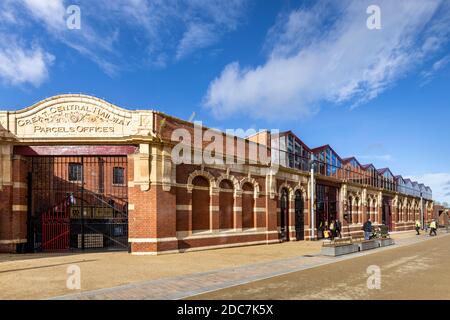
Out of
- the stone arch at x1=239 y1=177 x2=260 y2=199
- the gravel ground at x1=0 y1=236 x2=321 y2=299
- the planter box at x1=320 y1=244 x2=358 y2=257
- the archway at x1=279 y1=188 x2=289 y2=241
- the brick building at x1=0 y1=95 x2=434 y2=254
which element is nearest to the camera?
the gravel ground at x1=0 y1=236 x2=321 y2=299

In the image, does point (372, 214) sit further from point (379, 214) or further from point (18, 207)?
point (18, 207)

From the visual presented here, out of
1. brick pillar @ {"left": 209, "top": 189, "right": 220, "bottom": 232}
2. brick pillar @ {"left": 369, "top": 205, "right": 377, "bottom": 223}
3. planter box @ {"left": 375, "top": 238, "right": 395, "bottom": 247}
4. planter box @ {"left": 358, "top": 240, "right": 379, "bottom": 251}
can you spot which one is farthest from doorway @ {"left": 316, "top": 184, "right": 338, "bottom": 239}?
brick pillar @ {"left": 209, "top": 189, "right": 220, "bottom": 232}

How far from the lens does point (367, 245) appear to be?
62.7 ft

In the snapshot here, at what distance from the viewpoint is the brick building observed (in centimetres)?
1566

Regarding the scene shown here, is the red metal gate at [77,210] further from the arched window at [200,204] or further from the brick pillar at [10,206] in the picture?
the arched window at [200,204]

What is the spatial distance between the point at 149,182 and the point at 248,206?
7.46 metres

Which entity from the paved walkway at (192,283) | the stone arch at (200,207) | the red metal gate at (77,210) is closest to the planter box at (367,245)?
the paved walkway at (192,283)

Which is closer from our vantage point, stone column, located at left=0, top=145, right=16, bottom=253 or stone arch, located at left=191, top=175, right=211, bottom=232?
stone column, located at left=0, top=145, right=16, bottom=253

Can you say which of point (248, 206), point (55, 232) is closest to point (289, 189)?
point (248, 206)

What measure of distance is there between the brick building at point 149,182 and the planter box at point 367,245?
17.4 ft

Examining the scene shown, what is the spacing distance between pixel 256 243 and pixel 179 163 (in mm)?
7631

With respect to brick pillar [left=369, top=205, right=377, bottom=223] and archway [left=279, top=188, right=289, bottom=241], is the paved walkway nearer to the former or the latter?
archway [left=279, top=188, right=289, bottom=241]

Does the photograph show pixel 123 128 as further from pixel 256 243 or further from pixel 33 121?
pixel 256 243

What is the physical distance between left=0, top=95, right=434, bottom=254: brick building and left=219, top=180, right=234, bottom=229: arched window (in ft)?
0.19
